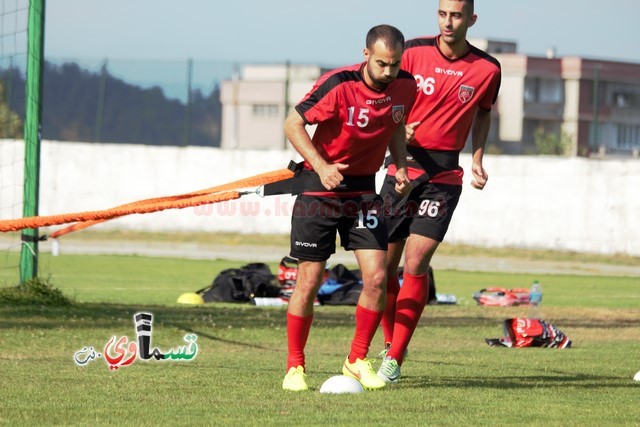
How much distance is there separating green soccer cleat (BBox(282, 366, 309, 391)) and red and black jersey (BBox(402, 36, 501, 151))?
1.90m

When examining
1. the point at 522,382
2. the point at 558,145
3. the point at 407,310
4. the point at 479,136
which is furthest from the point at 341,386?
the point at 558,145

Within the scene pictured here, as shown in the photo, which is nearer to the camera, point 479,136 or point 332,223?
point 332,223

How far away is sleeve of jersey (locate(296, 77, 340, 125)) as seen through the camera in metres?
7.58

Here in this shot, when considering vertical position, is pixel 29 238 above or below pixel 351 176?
below

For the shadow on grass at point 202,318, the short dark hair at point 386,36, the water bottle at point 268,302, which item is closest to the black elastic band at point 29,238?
the shadow on grass at point 202,318

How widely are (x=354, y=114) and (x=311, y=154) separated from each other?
41cm

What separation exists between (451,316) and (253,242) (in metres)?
17.3

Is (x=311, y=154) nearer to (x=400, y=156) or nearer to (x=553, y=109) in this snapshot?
(x=400, y=156)

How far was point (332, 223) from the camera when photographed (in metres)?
7.83

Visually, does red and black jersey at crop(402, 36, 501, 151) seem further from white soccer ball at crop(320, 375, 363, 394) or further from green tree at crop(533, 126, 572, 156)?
green tree at crop(533, 126, 572, 156)

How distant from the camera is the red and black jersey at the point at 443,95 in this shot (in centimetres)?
858

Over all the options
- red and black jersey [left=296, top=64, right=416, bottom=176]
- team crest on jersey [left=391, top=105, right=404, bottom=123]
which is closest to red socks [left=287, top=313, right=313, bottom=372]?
red and black jersey [left=296, top=64, right=416, bottom=176]

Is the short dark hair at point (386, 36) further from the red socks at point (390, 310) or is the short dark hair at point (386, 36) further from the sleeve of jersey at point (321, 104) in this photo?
the red socks at point (390, 310)

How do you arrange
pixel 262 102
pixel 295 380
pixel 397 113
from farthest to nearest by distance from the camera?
pixel 262 102 → pixel 397 113 → pixel 295 380
